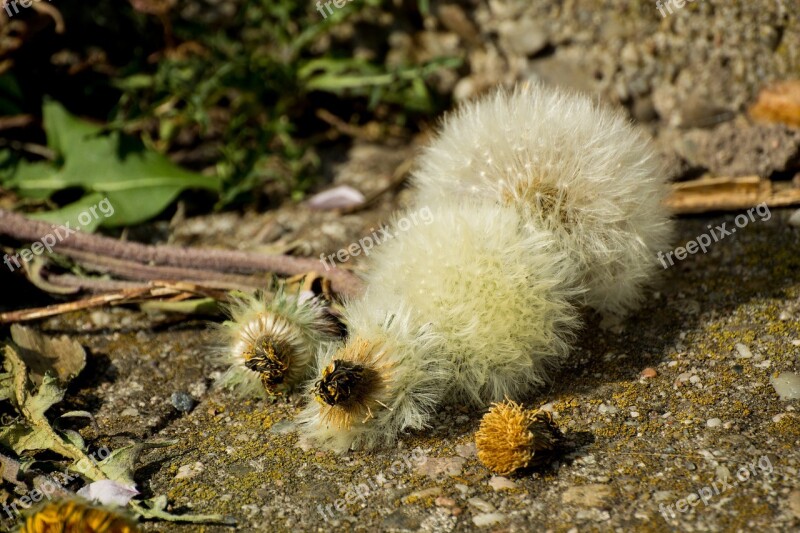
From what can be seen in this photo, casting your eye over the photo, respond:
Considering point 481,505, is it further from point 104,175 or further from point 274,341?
point 104,175

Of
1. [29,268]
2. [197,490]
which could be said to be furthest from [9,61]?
Result: [197,490]

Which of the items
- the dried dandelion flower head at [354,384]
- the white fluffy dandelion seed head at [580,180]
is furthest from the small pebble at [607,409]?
the dried dandelion flower head at [354,384]

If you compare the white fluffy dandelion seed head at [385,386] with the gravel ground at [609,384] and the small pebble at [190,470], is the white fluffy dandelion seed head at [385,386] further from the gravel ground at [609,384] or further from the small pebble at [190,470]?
the small pebble at [190,470]

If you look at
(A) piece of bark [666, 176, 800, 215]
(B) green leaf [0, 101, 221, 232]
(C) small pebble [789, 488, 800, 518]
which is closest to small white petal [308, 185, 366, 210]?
(B) green leaf [0, 101, 221, 232]

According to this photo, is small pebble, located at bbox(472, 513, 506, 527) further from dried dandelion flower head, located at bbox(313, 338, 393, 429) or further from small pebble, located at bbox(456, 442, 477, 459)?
dried dandelion flower head, located at bbox(313, 338, 393, 429)

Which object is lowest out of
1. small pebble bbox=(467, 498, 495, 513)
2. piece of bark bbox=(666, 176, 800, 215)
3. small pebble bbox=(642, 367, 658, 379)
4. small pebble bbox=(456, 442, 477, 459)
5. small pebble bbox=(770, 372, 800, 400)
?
small pebble bbox=(456, 442, 477, 459)

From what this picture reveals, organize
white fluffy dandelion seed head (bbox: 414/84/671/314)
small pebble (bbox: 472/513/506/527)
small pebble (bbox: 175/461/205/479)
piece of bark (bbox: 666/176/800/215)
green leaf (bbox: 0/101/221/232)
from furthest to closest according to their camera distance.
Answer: green leaf (bbox: 0/101/221/232)
piece of bark (bbox: 666/176/800/215)
white fluffy dandelion seed head (bbox: 414/84/671/314)
small pebble (bbox: 175/461/205/479)
small pebble (bbox: 472/513/506/527)
